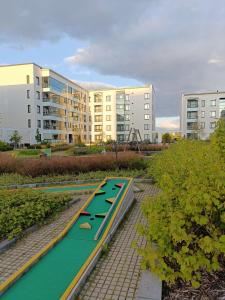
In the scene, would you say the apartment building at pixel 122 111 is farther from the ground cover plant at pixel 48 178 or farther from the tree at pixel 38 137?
the ground cover plant at pixel 48 178

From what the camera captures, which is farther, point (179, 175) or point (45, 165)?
point (45, 165)

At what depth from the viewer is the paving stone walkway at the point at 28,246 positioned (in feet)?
13.6

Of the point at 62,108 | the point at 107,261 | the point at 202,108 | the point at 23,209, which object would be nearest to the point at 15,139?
the point at 62,108

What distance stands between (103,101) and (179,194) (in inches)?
2818

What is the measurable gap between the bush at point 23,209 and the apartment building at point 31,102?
37568 millimetres

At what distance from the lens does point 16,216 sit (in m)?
5.75

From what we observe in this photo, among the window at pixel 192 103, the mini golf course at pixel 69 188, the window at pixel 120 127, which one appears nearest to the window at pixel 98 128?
the window at pixel 120 127

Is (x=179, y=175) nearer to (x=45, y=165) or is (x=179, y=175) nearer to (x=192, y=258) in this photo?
(x=192, y=258)

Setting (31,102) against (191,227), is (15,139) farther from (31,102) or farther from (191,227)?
(191,227)

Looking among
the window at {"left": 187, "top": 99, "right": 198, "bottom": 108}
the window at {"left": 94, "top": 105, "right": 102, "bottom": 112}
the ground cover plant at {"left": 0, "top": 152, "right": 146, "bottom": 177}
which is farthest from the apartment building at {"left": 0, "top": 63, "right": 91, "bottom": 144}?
the window at {"left": 187, "top": 99, "right": 198, "bottom": 108}

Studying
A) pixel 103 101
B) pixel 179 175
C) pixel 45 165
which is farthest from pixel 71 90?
pixel 179 175

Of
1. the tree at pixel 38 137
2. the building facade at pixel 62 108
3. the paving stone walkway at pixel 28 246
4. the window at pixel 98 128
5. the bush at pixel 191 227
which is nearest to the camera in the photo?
the bush at pixel 191 227

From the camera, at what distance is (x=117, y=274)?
12.7 feet

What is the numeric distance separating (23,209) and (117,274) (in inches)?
133
